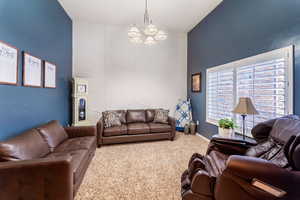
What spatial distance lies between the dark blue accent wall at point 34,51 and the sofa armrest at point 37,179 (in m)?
0.73

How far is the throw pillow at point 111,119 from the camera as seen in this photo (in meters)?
3.62

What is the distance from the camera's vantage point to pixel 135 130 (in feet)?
11.7

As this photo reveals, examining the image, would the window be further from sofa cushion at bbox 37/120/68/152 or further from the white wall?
sofa cushion at bbox 37/120/68/152

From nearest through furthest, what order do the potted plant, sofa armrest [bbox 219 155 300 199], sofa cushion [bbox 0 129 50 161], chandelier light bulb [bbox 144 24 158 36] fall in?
1. sofa armrest [bbox 219 155 300 199]
2. sofa cushion [bbox 0 129 50 161]
3. chandelier light bulb [bbox 144 24 158 36]
4. the potted plant

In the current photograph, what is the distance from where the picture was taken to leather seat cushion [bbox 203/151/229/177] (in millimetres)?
1512

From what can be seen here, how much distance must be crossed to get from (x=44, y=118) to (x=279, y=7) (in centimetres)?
436

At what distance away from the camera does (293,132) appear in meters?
1.38

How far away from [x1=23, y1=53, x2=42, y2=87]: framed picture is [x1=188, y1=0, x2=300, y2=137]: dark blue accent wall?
378 centimetres

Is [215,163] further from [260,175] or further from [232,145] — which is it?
[260,175]

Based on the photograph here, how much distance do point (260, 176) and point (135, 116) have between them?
10.9 feet

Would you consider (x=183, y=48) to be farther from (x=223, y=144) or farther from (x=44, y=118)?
(x=44, y=118)

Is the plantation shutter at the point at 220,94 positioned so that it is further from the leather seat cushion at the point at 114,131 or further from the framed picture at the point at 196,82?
the leather seat cushion at the point at 114,131

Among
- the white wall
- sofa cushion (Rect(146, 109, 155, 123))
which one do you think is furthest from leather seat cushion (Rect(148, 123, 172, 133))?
the white wall

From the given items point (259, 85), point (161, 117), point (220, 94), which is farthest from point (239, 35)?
point (161, 117)
